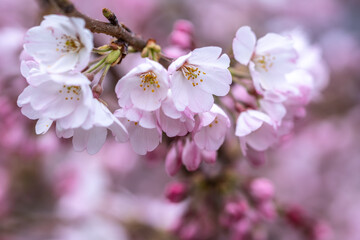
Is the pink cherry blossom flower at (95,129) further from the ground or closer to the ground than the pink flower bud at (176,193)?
further from the ground

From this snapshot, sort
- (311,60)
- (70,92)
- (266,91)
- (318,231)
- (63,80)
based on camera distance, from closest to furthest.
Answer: (63,80)
(70,92)
(266,91)
(311,60)
(318,231)

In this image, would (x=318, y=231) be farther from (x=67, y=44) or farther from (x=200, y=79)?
(x=67, y=44)

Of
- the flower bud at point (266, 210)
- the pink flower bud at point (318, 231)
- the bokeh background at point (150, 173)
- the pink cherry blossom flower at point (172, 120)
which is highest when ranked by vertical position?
the pink cherry blossom flower at point (172, 120)

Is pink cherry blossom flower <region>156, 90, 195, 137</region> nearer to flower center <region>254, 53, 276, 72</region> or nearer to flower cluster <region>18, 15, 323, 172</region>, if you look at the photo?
flower cluster <region>18, 15, 323, 172</region>

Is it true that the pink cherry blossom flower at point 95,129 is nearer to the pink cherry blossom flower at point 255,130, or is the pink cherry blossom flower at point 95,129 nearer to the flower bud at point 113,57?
the flower bud at point 113,57

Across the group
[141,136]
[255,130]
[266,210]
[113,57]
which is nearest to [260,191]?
[266,210]

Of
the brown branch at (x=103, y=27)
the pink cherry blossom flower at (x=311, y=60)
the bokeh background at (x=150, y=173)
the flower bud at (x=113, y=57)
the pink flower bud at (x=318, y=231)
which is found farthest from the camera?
the bokeh background at (x=150, y=173)

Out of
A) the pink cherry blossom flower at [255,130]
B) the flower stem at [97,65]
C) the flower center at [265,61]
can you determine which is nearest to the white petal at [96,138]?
the flower stem at [97,65]

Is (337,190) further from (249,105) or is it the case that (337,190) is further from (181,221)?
(249,105)
